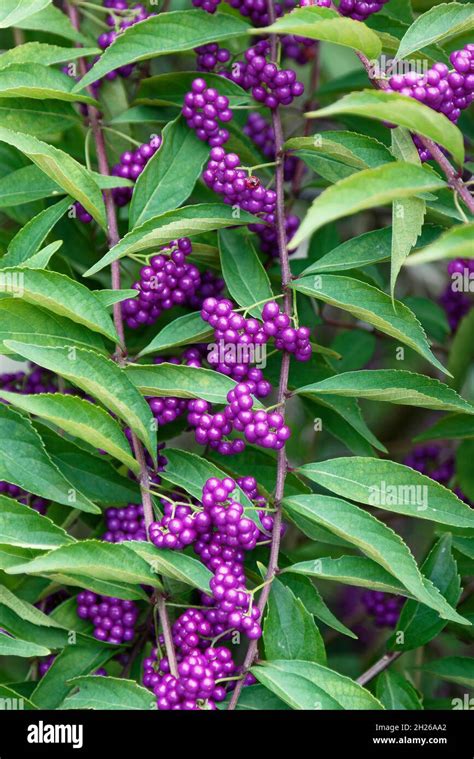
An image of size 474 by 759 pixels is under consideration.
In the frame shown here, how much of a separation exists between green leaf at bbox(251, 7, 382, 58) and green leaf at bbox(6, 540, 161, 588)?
656mm

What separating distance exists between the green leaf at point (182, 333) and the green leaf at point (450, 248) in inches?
20.8

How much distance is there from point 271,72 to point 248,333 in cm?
43

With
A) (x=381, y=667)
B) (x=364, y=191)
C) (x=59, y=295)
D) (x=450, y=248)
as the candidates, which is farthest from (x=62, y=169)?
(x=381, y=667)

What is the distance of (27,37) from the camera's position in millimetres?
1882

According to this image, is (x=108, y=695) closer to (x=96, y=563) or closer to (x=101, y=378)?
(x=96, y=563)

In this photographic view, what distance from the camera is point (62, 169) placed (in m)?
1.29

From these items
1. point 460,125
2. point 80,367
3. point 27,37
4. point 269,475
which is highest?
point 27,37

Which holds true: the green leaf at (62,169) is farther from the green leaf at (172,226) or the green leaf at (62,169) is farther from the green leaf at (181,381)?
the green leaf at (181,381)

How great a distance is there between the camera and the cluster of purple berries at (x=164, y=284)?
4.55 ft

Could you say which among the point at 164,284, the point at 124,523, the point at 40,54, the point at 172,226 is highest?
the point at 40,54

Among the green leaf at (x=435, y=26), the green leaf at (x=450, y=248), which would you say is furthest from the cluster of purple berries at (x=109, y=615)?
the green leaf at (x=435, y=26)

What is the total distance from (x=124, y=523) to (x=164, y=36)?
2.46 ft
